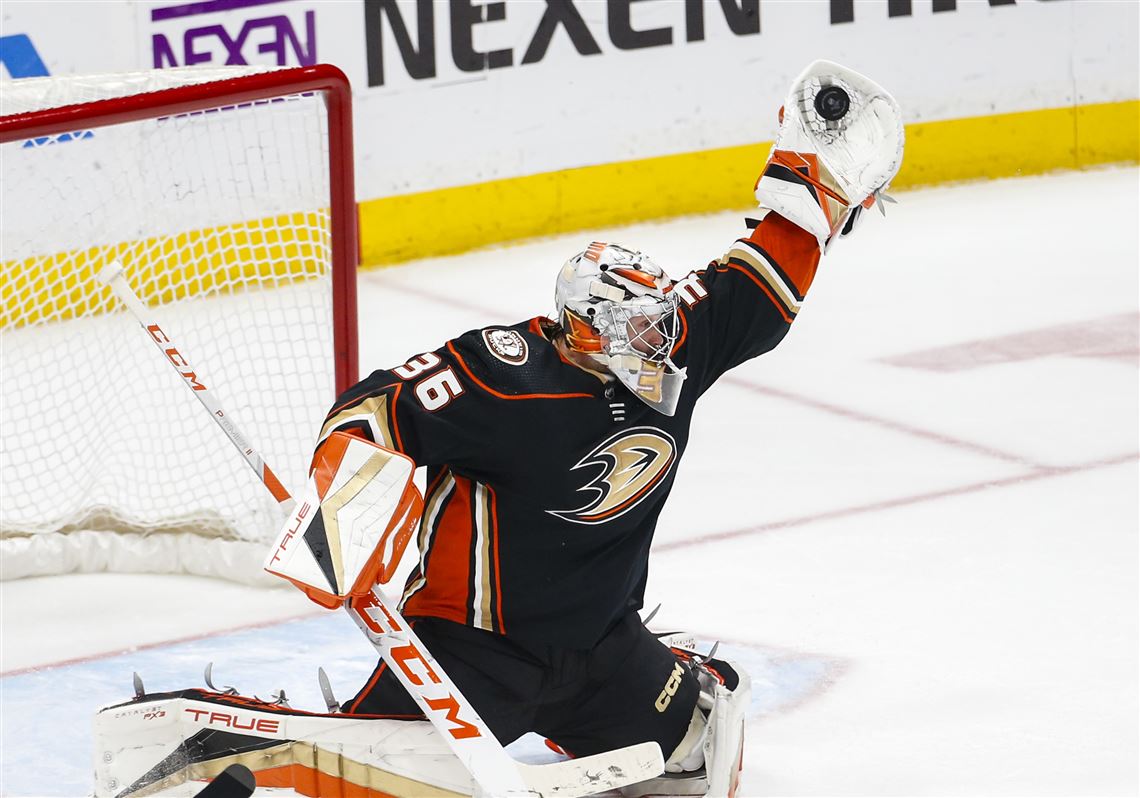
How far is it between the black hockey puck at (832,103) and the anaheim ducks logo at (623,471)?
0.55 meters

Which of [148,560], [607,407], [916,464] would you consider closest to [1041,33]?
[916,464]

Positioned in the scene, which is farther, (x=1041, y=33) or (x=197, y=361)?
(x=1041, y=33)

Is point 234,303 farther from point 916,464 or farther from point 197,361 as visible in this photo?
point 916,464

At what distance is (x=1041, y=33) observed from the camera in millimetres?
6059

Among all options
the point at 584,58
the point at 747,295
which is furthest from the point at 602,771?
the point at 584,58

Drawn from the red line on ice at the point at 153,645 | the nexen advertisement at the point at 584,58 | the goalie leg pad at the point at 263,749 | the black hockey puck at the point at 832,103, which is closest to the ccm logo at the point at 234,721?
the goalie leg pad at the point at 263,749

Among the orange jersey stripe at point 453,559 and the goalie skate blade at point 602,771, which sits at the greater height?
the orange jersey stripe at point 453,559

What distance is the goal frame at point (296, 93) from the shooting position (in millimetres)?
2793

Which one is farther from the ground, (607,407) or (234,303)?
(607,407)

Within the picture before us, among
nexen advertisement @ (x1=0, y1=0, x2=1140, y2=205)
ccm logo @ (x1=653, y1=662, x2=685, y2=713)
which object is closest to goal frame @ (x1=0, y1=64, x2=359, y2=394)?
ccm logo @ (x1=653, y1=662, x2=685, y2=713)

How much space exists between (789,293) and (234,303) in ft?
5.17

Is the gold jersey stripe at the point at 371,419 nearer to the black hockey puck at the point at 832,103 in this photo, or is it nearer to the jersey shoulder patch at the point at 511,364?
the jersey shoulder patch at the point at 511,364

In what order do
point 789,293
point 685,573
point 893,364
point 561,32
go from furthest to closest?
point 561,32, point 893,364, point 685,573, point 789,293

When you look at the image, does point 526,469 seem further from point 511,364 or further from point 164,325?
point 164,325
